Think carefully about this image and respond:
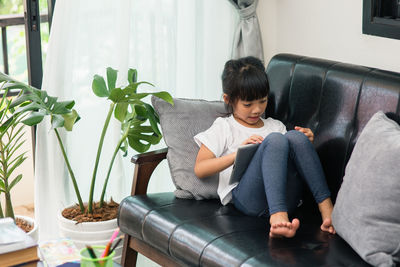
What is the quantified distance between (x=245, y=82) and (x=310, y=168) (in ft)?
1.44

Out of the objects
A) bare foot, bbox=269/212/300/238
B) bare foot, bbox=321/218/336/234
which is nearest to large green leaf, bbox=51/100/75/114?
bare foot, bbox=269/212/300/238

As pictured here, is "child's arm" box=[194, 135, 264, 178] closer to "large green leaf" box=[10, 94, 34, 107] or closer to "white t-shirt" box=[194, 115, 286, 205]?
"white t-shirt" box=[194, 115, 286, 205]

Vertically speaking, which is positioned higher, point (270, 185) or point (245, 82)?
point (245, 82)

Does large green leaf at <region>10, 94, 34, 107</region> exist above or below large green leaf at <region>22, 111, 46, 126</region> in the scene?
above

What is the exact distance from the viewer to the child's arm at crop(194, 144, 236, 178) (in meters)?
2.45

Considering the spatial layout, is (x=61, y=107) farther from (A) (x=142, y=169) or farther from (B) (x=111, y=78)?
(A) (x=142, y=169)

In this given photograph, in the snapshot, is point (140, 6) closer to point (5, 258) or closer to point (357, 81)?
point (357, 81)

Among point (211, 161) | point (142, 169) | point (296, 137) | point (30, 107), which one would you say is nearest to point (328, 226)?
point (296, 137)

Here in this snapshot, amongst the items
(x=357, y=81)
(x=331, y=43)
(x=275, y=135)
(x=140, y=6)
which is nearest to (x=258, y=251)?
(x=275, y=135)

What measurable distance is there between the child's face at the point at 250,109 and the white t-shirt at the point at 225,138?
0.05 metres

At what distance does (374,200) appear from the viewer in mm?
1979

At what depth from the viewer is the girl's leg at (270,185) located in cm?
217

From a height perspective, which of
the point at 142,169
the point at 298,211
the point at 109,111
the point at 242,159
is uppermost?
the point at 109,111

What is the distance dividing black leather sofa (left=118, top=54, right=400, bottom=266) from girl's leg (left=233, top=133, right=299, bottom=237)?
5cm
